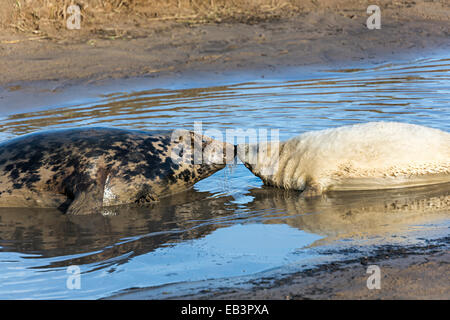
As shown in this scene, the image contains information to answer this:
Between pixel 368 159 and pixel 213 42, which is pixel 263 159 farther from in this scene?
pixel 213 42

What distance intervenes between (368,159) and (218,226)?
4.73 ft

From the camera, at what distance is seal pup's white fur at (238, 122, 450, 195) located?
515 cm

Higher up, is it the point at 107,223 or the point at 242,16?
the point at 242,16

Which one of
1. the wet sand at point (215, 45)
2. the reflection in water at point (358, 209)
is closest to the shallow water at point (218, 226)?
the reflection in water at point (358, 209)

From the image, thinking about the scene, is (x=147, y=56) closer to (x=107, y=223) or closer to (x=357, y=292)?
(x=107, y=223)

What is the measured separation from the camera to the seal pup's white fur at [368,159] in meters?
5.15

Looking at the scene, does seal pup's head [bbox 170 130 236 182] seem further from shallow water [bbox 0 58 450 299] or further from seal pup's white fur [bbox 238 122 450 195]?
seal pup's white fur [bbox 238 122 450 195]

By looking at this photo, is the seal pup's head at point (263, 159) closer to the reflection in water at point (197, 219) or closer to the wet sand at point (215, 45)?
the reflection in water at point (197, 219)

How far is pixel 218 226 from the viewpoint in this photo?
4.64 meters

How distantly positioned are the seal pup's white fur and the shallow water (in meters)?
0.12

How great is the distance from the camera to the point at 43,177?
5.36m

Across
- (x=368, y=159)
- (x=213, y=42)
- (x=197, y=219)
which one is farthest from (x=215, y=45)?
(x=197, y=219)
